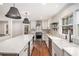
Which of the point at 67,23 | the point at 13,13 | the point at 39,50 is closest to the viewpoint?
the point at 13,13

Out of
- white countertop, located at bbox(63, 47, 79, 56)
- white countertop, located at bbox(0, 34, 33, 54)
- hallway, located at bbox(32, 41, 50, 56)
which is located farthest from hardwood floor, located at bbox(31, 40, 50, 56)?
white countertop, located at bbox(63, 47, 79, 56)

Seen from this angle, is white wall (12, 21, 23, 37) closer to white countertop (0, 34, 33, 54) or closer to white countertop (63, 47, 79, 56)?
white countertop (0, 34, 33, 54)

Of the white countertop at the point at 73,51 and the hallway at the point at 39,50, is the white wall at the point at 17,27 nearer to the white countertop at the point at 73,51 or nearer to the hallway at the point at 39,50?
the hallway at the point at 39,50

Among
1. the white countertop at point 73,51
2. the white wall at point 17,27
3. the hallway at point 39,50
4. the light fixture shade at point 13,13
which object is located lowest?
the hallway at point 39,50

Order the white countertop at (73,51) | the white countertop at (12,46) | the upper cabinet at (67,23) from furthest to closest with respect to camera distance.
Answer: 1. the upper cabinet at (67,23)
2. the white countertop at (12,46)
3. the white countertop at (73,51)

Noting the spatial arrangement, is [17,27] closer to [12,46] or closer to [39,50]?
[12,46]

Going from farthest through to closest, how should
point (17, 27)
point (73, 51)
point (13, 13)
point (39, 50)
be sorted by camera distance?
1. point (39, 50)
2. point (17, 27)
3. point (13, 13)
4. point (73, 51)

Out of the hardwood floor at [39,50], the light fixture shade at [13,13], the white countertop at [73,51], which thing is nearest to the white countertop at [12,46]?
the hardwood floor at [39,50]

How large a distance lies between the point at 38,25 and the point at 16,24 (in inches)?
14.1

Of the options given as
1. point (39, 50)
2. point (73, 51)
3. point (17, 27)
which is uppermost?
point (17, 27)

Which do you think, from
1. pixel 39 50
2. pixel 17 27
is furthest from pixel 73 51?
pixel 17 27

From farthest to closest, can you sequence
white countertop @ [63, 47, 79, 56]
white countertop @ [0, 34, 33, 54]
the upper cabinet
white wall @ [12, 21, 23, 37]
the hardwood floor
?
the upper cabinet < white wall @ [12, 21, 23, 37] < the hardwood floor < white countertop @ [0, 34, 33, 54] < white countertop @ [63, 47, 79, 56]

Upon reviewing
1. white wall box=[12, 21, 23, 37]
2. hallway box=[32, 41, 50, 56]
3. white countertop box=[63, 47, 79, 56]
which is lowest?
hallway box=[32, 41, 50, 56]

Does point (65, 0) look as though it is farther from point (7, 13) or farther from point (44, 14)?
point (7, 13)
